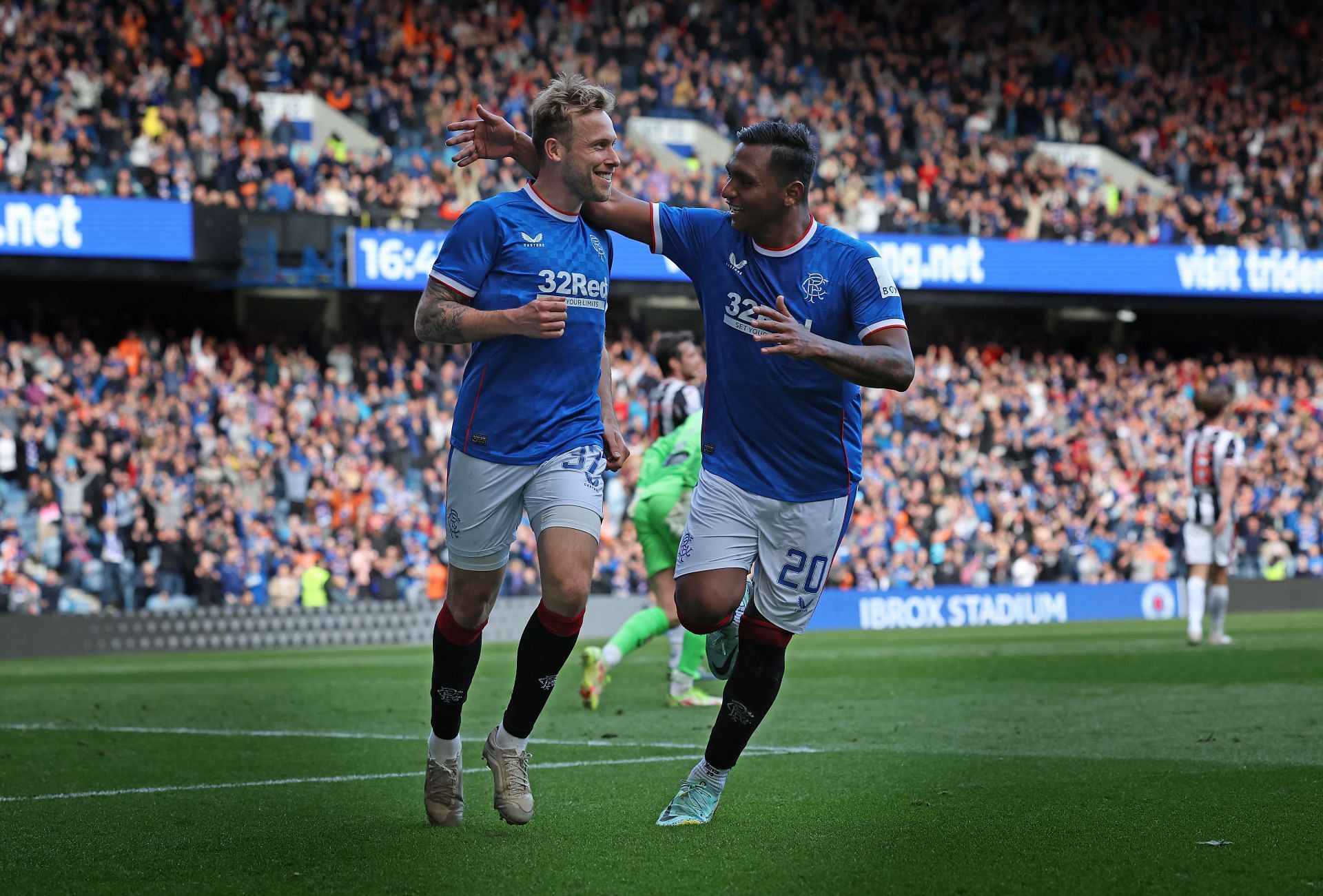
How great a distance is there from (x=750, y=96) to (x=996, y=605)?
11897mm

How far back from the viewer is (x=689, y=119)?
31531mm

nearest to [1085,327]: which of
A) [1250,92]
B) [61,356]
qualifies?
[1250,92]

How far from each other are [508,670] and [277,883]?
10569mm

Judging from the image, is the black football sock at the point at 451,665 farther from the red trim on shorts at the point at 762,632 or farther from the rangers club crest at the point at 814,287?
the rangers club crest at the point at 814,287

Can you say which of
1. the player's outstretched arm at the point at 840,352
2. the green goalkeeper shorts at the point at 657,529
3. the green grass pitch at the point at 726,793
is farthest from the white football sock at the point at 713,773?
the green goalkeeper shorts at the point at 657,529

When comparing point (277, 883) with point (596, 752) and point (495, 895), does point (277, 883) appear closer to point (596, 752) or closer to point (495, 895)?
point (495, 895)

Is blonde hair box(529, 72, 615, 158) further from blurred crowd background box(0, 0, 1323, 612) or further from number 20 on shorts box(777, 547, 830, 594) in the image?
blurred crowd background box(0, 0, 1323, 612)

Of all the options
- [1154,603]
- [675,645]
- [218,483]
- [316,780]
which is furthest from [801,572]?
[1154,603]

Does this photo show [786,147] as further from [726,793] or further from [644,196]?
[644,196]

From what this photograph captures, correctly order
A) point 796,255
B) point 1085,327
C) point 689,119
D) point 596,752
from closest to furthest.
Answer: point 796,255 < point 596,752 < point 689,119 < point 1085,327

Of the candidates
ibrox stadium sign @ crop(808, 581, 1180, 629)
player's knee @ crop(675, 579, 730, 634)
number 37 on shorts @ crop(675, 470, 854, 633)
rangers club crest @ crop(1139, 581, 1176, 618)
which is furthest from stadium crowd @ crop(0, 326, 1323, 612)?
number 37 on shorts @ crop(675, 470, 854, 633)

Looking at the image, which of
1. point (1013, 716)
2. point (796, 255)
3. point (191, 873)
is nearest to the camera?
point (191, 873)

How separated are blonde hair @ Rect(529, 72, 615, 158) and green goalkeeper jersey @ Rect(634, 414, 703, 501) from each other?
5.00 meters

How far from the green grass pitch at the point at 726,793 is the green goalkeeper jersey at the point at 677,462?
1.49 metres
